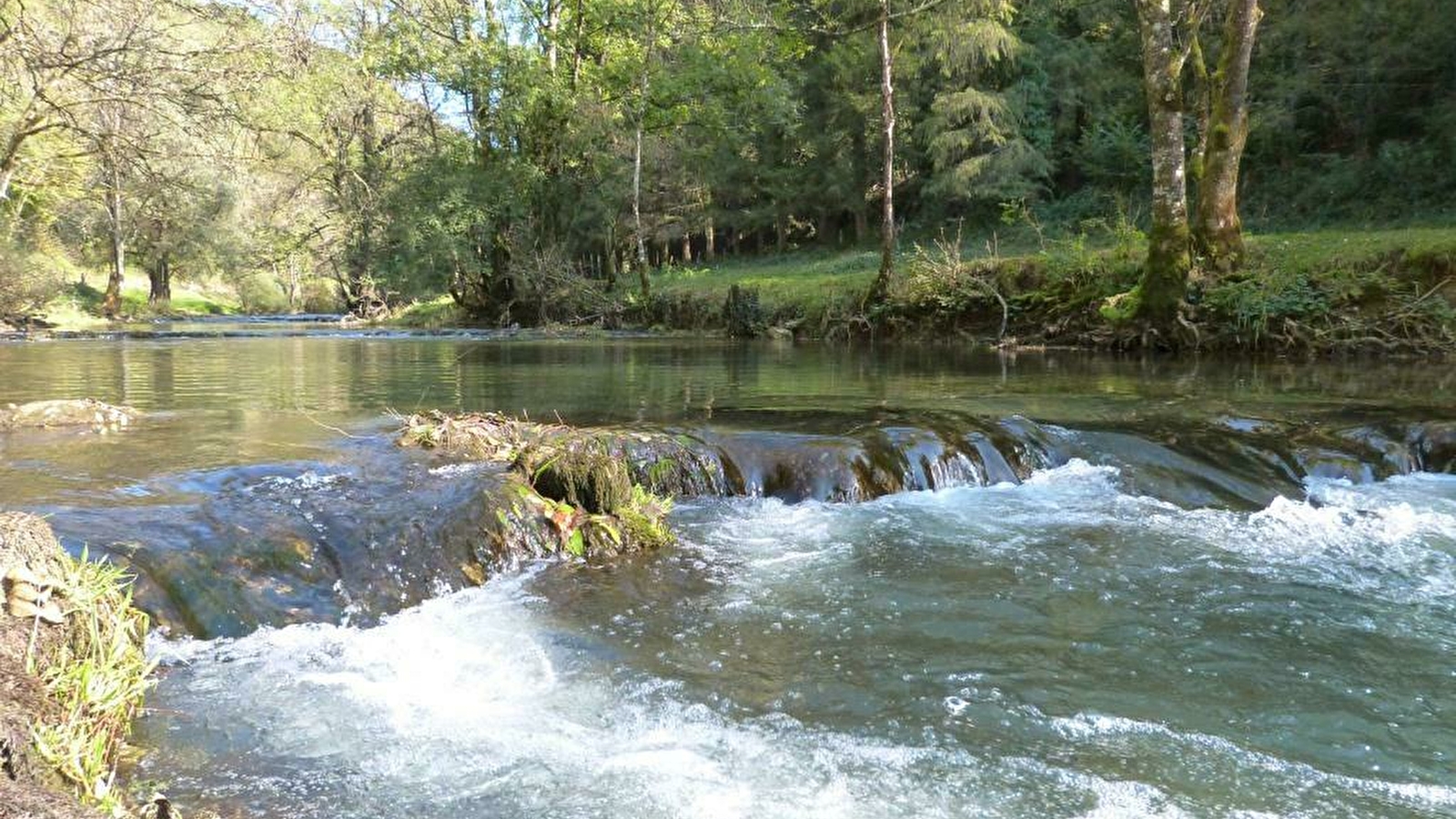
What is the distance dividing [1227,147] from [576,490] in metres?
13.1

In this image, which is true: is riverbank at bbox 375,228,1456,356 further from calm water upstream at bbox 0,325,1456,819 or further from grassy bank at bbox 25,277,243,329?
grassy bank at bbox 25,277,243,329

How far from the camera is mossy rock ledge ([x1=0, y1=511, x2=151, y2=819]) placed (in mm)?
2105

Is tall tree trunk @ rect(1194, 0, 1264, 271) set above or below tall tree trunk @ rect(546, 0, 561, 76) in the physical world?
below

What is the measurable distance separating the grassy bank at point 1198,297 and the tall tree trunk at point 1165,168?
51 cm

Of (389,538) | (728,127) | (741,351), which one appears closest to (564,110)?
(728,127)

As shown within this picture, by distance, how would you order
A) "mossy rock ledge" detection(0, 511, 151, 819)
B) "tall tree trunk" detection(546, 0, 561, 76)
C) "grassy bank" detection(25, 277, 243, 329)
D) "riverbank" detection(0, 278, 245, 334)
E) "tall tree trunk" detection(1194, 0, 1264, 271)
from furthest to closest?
"grassy bank" detection(25, 277, 243, 329)
"riverbank" detection(0, 278, 245, 334)
"tall tree trunk" detection(546, 0, 561, 76)
"tall tree trunk" detection(1194, 0, 1264, 271)
"mossy rock ledge" detection(0, 511, 151, 819)

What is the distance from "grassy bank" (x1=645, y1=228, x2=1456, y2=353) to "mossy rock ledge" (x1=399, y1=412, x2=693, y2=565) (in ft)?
37.4

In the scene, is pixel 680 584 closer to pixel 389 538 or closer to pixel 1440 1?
pixel 389 538

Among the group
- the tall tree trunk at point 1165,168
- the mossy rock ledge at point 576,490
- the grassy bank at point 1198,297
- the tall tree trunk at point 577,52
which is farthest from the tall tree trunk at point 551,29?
the mossy rock ledge at point 576,490

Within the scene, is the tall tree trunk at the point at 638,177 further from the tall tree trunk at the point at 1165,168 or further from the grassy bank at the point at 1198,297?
the tall tree trunk at the point at 1165,168

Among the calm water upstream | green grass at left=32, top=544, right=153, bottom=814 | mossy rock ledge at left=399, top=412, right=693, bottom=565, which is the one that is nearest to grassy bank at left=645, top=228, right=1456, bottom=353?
the calm water upstream

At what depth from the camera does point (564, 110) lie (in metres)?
26.9

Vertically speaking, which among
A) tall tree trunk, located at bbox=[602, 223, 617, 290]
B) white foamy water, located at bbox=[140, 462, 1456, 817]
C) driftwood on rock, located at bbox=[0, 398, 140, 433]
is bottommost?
white foamy water, located at bbox=[140, 462, 1456, 817]

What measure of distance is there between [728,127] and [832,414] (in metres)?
23.7
